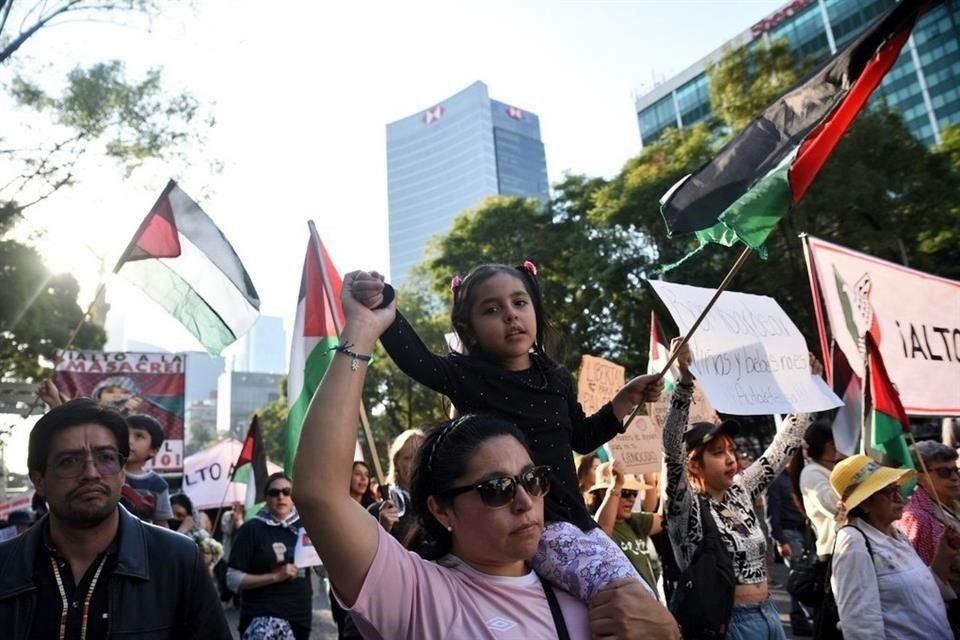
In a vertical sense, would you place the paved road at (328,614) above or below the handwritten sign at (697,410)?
below

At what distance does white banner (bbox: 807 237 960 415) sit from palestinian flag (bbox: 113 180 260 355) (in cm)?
368

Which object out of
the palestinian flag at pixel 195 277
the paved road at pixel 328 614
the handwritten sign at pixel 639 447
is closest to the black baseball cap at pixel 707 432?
the handwritten sign at pixel 639 447

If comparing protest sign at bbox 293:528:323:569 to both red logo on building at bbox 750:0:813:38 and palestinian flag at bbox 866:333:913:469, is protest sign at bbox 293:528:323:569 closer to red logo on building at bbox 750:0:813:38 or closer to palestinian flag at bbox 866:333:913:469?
palestinian flag at bbox 866:333:913:469

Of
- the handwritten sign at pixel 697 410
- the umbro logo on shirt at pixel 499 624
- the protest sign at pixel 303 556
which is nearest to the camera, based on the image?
the umbro logo on shirt at pixel 499 624

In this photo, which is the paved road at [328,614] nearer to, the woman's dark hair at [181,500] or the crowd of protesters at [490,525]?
the woman's dark hair at [181,500]

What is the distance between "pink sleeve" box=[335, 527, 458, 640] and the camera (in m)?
1.49

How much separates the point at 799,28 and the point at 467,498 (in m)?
52.9

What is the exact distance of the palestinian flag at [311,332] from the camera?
3703mm

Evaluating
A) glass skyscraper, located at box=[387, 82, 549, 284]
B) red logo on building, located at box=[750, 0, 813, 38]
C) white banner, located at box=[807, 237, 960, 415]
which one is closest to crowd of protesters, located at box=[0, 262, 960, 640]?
white banner, located at box=[807, 237, 960, 415]

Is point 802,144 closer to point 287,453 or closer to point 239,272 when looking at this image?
point 287,453

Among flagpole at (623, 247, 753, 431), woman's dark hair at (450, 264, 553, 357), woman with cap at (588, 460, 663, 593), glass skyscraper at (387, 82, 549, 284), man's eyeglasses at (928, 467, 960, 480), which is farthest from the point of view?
glass skyscraper at (387, 82, 549, 284)

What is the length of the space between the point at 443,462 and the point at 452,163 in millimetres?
115443

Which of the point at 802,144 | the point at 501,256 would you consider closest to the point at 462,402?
the point at 802,144

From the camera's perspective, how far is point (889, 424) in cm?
423
